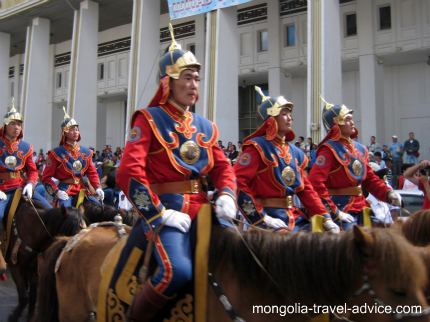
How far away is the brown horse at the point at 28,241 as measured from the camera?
6180 millimetres

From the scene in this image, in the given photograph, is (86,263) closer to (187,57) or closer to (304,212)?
(187,57)

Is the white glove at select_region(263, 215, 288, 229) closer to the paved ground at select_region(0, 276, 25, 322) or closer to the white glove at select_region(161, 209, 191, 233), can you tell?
the white glove at select_region(161, 209, 191, 233)

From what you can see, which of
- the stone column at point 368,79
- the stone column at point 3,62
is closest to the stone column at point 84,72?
the stone column at point 3,62

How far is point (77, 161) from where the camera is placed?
8414mm

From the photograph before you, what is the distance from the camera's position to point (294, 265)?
278 centimetres

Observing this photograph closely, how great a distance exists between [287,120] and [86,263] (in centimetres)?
260

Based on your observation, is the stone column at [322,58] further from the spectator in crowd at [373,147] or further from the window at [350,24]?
the window at [350,24]

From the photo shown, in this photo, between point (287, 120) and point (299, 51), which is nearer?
point (287, 120)

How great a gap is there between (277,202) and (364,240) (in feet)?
9.24

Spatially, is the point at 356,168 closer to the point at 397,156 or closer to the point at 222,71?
the point at 397,156

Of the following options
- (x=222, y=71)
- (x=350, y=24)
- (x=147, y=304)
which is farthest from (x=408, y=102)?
(x=147, y=304)

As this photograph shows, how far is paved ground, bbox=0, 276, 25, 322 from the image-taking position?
21.1 feet

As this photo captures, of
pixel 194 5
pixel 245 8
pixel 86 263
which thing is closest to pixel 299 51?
pixel 245 8

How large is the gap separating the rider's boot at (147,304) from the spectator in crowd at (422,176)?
168 inches
